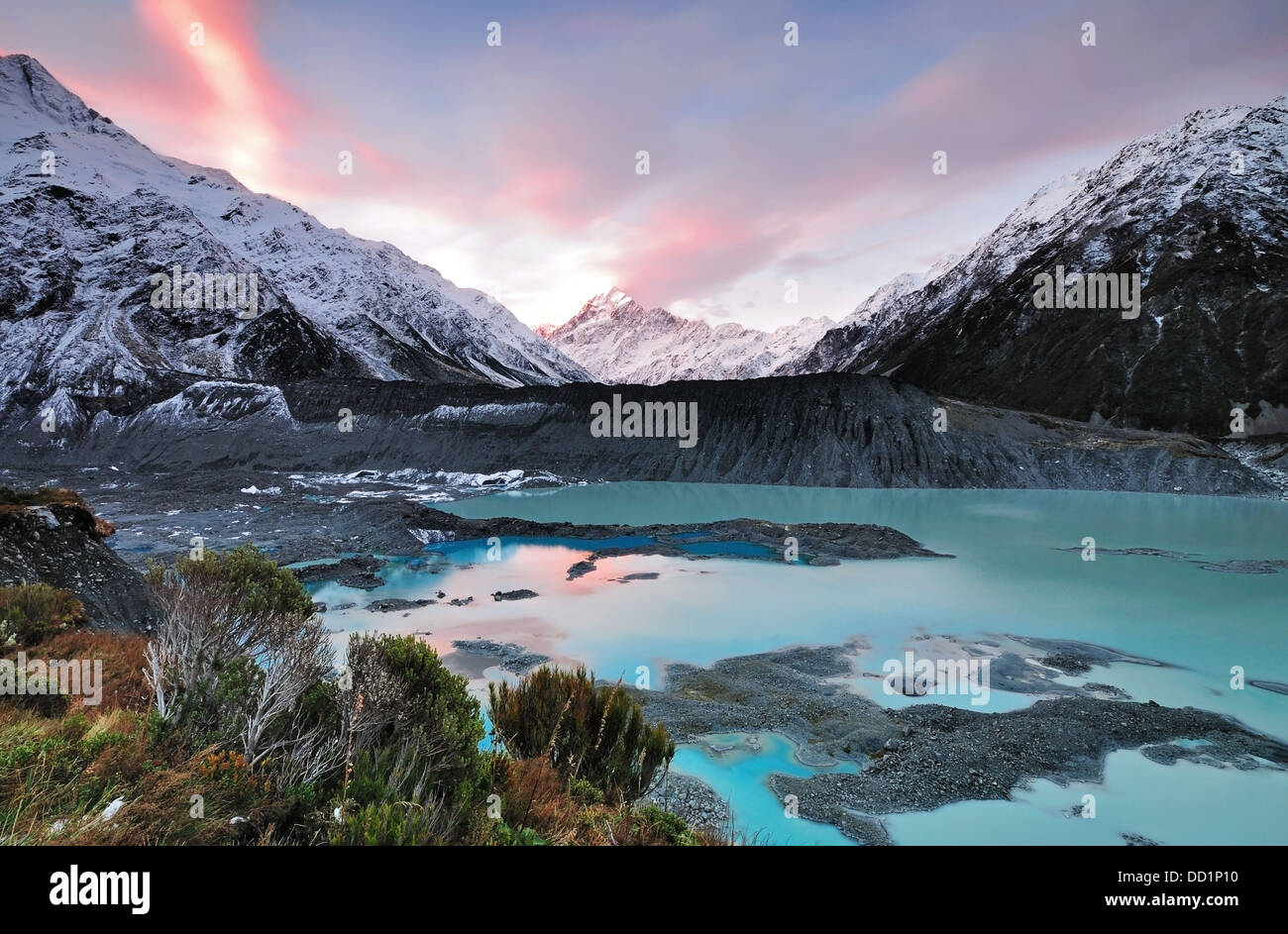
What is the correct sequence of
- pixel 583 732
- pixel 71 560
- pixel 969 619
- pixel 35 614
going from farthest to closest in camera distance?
pixel 969 619, pixel 71 560, pixel 35 614, pixel 583 732

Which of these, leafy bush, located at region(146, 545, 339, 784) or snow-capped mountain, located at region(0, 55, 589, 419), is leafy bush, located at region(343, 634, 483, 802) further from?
snow-capped mountain, located at region(0, 55, 589, 419)

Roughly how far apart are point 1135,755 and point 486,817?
41.2 feet

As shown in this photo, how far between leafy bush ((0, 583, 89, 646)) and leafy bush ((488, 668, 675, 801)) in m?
7.21

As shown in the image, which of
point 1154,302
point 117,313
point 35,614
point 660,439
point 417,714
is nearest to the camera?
point 417,714

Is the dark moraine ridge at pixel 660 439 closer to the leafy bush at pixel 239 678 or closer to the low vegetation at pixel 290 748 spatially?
the low vegetation at pixel 290 748

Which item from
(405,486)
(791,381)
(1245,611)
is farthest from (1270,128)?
(405,486)

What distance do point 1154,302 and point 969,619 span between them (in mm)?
139372

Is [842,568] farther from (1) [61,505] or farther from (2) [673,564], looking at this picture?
(1) [61,505]

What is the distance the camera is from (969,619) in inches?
866

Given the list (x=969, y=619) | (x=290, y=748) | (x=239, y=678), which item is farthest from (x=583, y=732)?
(x=969, y=619)

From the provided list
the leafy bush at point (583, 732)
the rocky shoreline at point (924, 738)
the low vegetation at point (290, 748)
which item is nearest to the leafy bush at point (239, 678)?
the low vegetation at point (290, 748)

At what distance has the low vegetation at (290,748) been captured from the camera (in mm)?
4523

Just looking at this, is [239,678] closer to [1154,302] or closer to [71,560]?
[71,560]

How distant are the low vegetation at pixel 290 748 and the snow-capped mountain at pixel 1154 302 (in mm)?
121851
